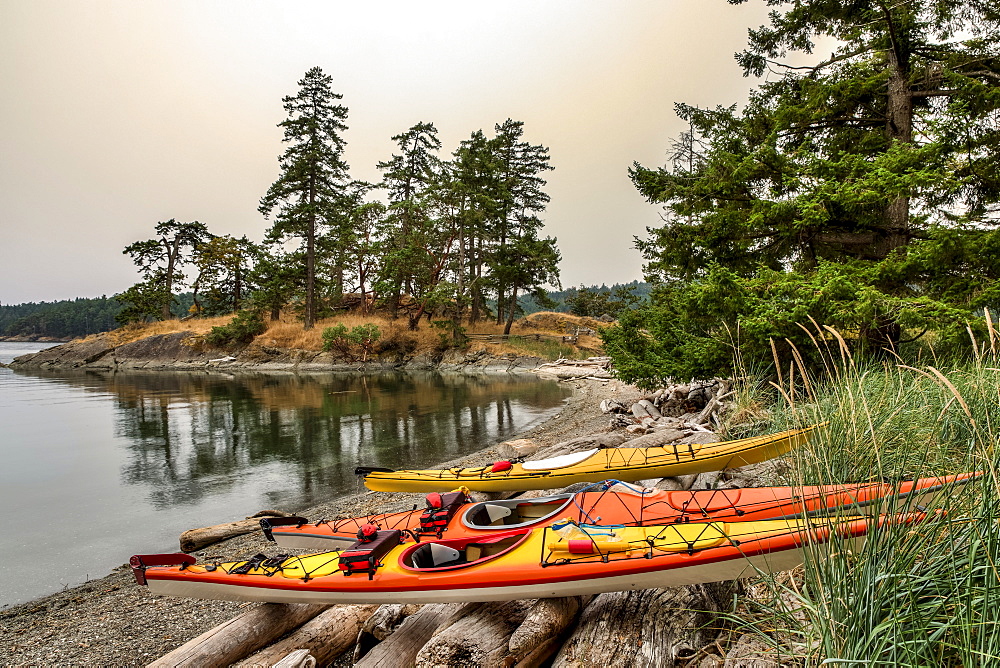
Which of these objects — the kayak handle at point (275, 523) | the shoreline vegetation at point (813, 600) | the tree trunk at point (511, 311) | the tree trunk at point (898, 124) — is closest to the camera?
the shoreline vegetation at point (813, 600)

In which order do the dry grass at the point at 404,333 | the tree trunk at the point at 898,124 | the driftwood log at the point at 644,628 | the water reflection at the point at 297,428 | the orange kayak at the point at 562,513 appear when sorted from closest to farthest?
the driftwood log at the point at 644,628, the orange kayak at the point at 562,513, the tree trunk at the point at 898,124, the water reflection at the point at 297,428, the dry grass at the point at 404,333

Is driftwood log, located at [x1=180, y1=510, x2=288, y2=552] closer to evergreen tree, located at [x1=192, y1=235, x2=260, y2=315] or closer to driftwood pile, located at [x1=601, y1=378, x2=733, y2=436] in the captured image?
driftwood pile, located at [x1=601, y1=378, x2=733, y2=436]

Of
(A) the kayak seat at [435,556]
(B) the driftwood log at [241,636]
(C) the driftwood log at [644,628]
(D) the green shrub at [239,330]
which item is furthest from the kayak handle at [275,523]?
(D) the green shrub at [239,330]

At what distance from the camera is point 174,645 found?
146 inches

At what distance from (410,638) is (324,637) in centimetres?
70

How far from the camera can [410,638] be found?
9.80 ft

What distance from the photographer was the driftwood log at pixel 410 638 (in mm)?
2814

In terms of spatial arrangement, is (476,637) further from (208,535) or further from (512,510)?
(208,535)

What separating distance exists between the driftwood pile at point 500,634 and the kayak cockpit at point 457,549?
28 cm

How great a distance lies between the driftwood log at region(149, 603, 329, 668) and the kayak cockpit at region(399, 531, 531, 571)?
919mm

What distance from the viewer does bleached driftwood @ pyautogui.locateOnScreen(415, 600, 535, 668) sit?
2516mm

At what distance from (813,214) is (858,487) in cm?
550

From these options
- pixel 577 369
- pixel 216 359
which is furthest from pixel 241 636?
pixel 216 359

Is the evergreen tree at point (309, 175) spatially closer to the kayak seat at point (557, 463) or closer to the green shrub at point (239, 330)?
the green shrub at point (239, 330)
